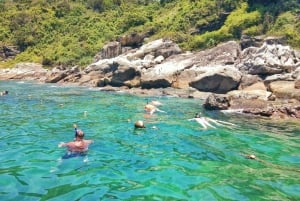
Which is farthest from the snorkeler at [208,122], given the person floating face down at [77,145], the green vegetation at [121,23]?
the green vegetation at [121,23]

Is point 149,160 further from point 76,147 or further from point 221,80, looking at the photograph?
point 221,80

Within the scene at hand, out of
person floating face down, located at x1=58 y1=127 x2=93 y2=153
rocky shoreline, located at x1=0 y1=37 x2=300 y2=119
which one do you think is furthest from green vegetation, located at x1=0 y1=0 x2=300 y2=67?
person floating face down, located at x1=58 y1=127 x2=93 y2=153

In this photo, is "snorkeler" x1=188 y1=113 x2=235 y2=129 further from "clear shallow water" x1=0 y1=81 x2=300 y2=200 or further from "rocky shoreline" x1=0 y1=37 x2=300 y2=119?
"rocky shoreline" x1=0 y1=37 x2=300 y2=119

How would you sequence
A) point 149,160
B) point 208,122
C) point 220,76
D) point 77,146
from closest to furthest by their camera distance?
point 77,146
point 149,160
point 208,122
point 220,76

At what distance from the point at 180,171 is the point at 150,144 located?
429 centimetres

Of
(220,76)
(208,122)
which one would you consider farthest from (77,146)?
(220,76)

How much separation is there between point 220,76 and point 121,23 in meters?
60.2

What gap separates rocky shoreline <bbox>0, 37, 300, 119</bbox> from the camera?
2911 centimetres

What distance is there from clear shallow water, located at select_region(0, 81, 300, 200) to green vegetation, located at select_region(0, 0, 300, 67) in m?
34.6

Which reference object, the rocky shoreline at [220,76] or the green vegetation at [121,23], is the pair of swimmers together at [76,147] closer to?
the rocky shoreline at [220,76]

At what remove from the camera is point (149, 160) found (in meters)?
14.3

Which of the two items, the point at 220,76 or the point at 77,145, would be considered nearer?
the point at 77,145

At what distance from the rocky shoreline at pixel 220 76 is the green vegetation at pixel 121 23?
10.4m

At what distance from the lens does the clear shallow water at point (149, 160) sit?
1101cm
